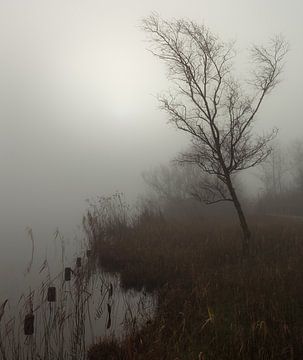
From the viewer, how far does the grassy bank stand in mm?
7301

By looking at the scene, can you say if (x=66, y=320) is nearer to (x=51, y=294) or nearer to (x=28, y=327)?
(x=51, y=294)

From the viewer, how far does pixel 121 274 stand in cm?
1452

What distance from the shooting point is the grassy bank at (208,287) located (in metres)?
7.30

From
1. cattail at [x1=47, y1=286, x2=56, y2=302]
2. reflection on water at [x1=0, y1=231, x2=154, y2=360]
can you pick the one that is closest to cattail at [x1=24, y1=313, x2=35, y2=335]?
reflection on water at [x1=0, y1=231, x2=154, y2=360]

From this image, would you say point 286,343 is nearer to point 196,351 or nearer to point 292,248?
point 196,351

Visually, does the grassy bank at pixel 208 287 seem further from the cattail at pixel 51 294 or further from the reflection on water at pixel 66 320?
the cattail at pixel 51 294

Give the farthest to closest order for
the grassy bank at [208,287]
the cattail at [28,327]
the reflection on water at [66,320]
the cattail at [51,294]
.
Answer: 1. the cattail at [51,294]
2. the cattail at [28,327]
3. the reflection on water at [66,320]
4. the grassy bank at [208,287]

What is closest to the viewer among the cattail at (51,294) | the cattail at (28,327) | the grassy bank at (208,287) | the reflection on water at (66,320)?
the grassy bank at (208,287)

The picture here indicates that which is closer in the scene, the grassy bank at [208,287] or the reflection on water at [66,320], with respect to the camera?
the grassy bank at [208,287]

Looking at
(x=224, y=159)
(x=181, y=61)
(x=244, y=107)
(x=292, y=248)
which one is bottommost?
(x=292, y=248)

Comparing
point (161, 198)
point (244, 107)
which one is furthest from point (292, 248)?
point (161, 198)

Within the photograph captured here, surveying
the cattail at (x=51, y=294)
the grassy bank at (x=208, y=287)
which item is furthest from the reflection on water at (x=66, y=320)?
the grassy bank at (x=208, y=287)

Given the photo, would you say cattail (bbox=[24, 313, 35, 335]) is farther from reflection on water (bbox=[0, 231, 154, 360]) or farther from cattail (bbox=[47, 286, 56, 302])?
cattail (bbox=[47, 286, 56, 302])

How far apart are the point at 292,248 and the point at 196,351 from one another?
8375 mm
